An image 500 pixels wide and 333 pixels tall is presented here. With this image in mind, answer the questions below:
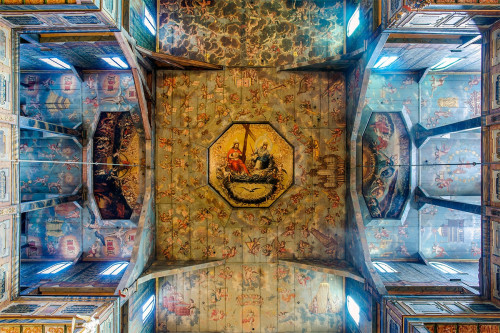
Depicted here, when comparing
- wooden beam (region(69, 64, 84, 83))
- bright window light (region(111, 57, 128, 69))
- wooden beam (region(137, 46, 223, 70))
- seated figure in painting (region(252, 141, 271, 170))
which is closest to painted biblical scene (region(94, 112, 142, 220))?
wooden beam (region(69, 64, 84, 83))

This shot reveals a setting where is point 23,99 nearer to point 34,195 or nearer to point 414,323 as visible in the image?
point 34,195

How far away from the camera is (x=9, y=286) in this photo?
8.20 m

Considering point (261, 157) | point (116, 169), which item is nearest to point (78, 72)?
point (116, 169)

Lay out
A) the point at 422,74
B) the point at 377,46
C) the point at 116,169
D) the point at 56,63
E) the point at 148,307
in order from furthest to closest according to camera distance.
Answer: the point at 116,169, the point at 422,74, the point at 56,63, the point at 148,307, the point at 377,46

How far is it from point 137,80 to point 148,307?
10134 millimetres

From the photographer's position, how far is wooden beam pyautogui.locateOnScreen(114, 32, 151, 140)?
8.77 metres

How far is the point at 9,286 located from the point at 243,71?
12.2m

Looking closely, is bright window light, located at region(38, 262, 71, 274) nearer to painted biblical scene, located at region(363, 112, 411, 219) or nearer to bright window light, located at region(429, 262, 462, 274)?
painted biblical scene, located at region(363, 112, 411, 219)

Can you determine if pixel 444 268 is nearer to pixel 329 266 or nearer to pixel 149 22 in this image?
pixel 329 266

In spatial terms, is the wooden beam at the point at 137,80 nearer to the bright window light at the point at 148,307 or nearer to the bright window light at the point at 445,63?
the bright window light at the point at 148,307

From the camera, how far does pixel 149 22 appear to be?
10883 millimetres

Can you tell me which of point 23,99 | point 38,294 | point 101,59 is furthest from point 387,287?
point 23,99

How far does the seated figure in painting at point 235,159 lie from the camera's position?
1159 centimetres

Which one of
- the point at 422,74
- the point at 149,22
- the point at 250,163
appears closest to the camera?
the point at 149,22
